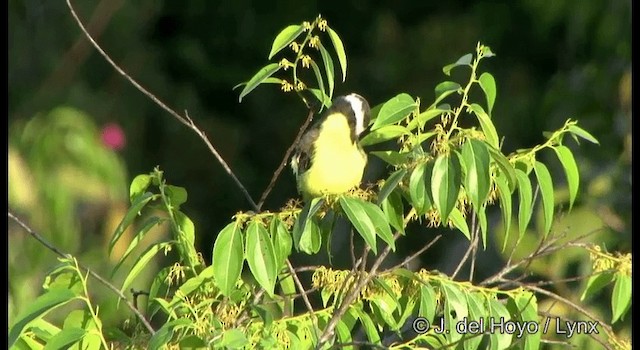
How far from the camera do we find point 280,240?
1.20 m

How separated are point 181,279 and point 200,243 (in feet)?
8.61

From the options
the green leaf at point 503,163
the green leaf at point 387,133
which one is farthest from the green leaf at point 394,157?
the green leaf at point 503,163

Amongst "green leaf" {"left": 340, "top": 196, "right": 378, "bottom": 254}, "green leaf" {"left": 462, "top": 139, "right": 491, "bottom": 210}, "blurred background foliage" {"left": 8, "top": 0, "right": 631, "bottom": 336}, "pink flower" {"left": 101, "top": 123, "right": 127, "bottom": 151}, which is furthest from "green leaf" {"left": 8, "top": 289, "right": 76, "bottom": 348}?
"pink flower" {"left": 101, "top": 123, "right": 127, "bottom": 151}

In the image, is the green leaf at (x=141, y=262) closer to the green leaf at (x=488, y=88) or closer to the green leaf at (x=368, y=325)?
the green leaf at (x=368, y=325)

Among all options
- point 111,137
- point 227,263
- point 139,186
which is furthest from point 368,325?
point 111,137

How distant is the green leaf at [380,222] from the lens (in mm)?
1168

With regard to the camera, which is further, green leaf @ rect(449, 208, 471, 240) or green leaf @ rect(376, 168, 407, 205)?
green leaf @ rect(449, 208, 471, 240)

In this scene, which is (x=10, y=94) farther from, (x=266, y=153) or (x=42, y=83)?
(x=266, y=153)

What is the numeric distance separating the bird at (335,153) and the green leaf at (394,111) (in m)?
0.24

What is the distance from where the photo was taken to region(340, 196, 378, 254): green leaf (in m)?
1.15

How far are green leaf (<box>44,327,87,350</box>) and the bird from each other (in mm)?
403

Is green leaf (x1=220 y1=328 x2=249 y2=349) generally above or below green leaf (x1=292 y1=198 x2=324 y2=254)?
below

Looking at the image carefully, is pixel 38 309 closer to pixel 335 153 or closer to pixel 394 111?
pixel 394 111

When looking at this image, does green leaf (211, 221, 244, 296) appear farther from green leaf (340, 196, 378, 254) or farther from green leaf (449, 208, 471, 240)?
green leaf (449, 208, 471, 240)
